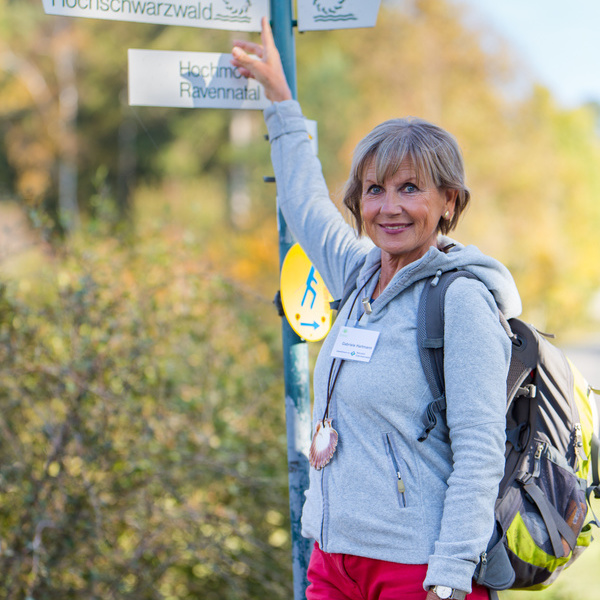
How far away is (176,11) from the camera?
2.08 m

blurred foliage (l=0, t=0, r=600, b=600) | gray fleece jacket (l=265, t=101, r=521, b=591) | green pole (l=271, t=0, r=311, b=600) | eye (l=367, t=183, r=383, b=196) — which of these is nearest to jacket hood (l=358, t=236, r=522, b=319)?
gray fleece jacket (l=265, t=101, r=521, b=591)

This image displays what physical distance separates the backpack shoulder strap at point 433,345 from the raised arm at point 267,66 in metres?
0.88

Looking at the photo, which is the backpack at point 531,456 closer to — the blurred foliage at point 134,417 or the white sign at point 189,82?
the blurred foliage at point 134,417

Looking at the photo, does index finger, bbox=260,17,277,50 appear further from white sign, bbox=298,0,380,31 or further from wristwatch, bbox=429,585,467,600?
wristwatch, bbox=429,585,467,600

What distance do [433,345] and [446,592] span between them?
1.56 ft

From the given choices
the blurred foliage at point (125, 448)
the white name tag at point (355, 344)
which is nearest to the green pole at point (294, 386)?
the white name tag at point (355, 344)

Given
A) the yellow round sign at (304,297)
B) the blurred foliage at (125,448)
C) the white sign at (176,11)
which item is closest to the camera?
the white sign at (176,11)

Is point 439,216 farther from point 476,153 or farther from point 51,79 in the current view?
point 51,79

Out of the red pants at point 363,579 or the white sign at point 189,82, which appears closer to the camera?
the red pants at point 363,579

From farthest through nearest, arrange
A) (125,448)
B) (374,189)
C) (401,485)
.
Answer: (125,448) < (374,189) < (401,485)

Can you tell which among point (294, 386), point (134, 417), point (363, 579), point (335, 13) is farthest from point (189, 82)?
point (134, 417)

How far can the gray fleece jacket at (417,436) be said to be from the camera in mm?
1432

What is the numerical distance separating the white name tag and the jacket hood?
10cm

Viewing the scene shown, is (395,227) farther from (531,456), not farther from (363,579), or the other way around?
(363,579)
